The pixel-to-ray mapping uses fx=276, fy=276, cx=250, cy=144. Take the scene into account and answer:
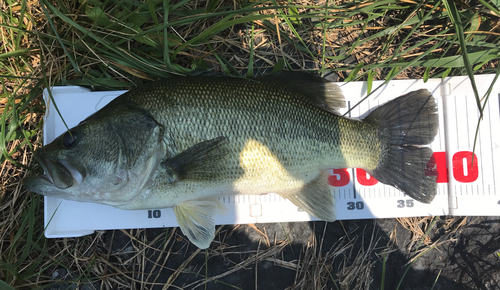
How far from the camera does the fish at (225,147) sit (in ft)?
5.20

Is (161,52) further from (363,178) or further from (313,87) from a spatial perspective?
(363,178)

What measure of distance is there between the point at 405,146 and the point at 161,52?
76.1 inches

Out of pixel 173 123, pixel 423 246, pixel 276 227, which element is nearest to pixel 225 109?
pixel 173 123

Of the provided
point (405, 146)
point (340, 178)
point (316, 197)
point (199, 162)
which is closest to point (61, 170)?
point (199, 162)

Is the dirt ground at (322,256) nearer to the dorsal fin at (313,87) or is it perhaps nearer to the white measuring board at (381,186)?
the white measuring board at (381,186)

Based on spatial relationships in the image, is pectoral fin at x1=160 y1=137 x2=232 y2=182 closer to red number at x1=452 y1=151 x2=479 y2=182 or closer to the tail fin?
the tail fin

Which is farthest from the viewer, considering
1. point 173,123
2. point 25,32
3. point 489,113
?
point 489,113

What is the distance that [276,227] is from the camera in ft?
7.44

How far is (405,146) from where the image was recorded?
1930 mm

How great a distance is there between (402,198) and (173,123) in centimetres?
183

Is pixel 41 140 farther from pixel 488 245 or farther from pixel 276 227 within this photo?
pixel 488 245

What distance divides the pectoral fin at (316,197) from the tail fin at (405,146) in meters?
0.38

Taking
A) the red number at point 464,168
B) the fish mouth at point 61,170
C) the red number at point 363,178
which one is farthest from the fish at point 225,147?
the red number at point 464,168

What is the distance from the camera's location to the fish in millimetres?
1586
